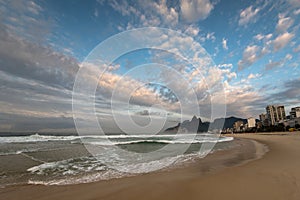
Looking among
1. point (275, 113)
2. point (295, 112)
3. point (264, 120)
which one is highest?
point (275, 113)

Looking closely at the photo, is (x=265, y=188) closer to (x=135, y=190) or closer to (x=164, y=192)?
(x=164, y=192)

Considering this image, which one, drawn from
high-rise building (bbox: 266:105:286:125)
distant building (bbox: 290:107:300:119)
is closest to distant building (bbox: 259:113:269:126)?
high-rise building (bbox: 266:105:286:125)

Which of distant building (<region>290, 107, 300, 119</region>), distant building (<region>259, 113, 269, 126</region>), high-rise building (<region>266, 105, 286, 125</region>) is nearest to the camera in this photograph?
distant building (<region>290, 107, 300, 119</region>)

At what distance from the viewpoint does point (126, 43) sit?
8.86m

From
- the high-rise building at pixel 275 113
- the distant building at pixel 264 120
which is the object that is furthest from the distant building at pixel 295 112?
the distant building at pixel 264 120

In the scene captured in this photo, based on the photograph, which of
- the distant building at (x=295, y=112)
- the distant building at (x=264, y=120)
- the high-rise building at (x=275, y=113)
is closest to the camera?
the distant building at (x=295, y=112)

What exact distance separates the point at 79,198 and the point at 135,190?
4.22ft

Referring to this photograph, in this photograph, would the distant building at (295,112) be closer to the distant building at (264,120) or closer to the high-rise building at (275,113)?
the high-rise building at (275,113)

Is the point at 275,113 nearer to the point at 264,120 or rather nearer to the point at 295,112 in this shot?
the point at 264,120

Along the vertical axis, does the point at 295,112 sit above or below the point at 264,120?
above

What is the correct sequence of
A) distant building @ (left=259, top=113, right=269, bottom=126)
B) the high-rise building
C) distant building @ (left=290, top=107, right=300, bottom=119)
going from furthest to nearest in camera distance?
distant building @ (left=259, top=113, right=269, bottom=126) → the high-rise building → distant building @ (left=290, top=107, right=300, bottom=119)

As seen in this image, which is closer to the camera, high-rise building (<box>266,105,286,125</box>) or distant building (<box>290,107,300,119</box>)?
distant building (<box>290,107,300,119</box>)

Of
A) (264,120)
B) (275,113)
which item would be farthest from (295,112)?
(264,120)

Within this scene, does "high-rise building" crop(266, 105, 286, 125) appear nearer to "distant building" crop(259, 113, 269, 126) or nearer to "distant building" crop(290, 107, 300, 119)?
"distant building" crop(259, 113, 269, 126)
